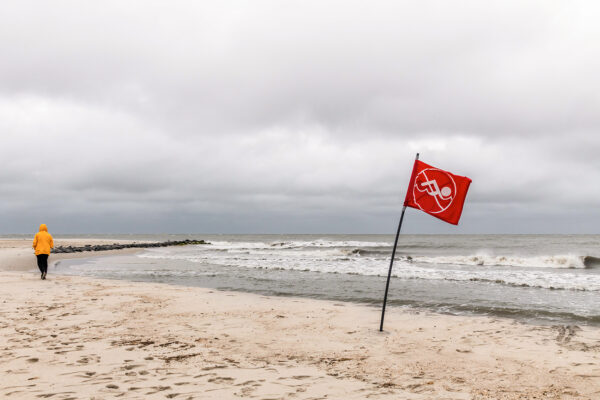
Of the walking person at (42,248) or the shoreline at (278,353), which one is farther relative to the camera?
the walking person at (42,248)

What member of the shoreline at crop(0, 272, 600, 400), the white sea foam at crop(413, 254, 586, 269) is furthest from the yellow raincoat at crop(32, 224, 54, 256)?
the white sea foam at crop(413, 254, 586, 269)

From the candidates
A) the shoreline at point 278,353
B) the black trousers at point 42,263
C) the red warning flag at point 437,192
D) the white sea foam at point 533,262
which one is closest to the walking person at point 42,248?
the black trousers at point 42,263

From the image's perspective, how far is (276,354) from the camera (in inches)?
257

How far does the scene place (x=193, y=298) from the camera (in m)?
12.0

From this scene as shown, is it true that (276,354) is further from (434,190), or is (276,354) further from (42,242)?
(42,242)

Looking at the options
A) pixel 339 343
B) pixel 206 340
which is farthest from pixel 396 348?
pixel 206 340

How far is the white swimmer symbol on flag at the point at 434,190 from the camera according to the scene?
23.8ft

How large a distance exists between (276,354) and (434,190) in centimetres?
407

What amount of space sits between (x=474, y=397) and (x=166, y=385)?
3.79 metres

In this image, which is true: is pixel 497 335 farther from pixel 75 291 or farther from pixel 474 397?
pixel 75 291

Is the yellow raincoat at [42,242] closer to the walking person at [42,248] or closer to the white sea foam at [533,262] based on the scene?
the walking person at [42,248]

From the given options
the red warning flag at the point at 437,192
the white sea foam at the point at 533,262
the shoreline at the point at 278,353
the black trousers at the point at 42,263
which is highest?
the red warning flag at the point at 437,192

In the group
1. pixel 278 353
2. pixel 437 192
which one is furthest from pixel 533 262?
pixel 278 353

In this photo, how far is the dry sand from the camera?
493 centimetres
